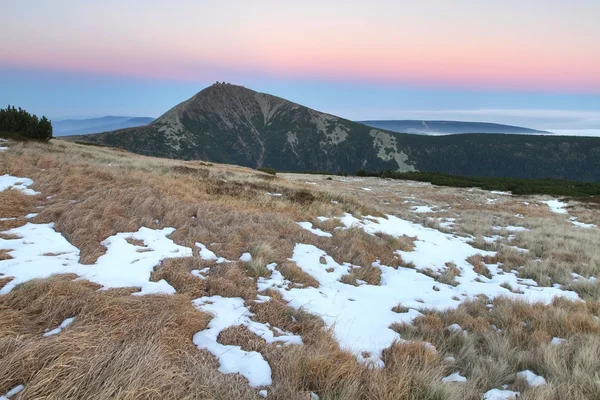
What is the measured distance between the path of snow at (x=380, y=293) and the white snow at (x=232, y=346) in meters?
0.97

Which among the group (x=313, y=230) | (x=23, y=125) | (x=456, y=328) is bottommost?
(x=456, y=328)

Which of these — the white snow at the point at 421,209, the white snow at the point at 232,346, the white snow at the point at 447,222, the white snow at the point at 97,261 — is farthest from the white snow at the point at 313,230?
the white snow at the point at 421,209

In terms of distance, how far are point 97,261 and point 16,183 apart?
6.33 m

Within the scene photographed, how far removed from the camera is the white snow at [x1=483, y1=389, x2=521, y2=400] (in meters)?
3.62

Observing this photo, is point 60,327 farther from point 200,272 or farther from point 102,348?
point 200,272

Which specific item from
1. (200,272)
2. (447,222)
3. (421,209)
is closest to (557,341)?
(200,272)

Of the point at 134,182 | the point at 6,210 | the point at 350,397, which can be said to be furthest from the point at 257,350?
the point at 134,182

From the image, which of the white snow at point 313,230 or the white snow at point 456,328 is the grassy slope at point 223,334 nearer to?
the white snow at point 456,328

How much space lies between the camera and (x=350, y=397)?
10.7 ft

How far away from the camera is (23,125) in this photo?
23.4 meters

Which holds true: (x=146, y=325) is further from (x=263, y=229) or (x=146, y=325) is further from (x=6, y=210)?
(x=6, y=210)

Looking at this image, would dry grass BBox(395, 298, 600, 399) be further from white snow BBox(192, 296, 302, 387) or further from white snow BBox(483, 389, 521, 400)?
white snow BBox(192, 296, 302, 387)

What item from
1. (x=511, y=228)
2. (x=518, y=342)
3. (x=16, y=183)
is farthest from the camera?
(x=511, y=228)

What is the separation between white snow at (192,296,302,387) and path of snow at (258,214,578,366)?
97 centimetres
